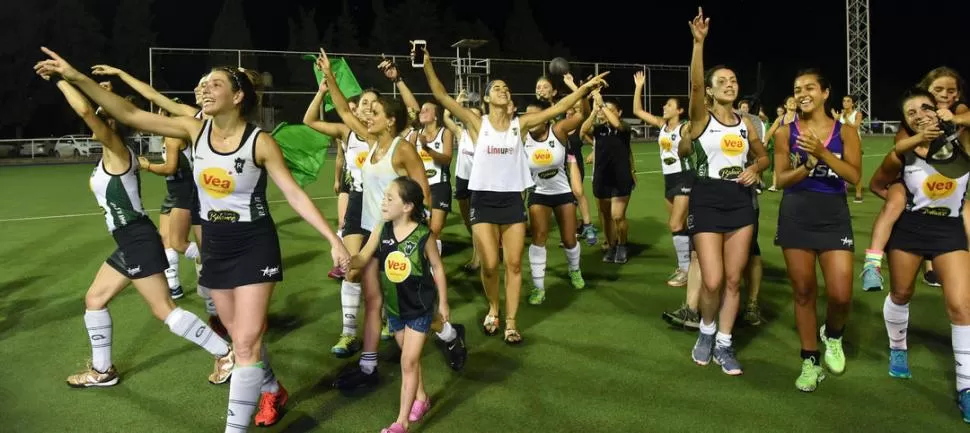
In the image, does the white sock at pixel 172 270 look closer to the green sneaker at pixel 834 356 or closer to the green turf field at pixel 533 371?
the green turf field at pixel 533 371

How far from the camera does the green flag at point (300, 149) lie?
496 centimetres

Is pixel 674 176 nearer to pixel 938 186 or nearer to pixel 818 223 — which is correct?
pixel 818 223

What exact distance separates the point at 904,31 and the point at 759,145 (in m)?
62.9

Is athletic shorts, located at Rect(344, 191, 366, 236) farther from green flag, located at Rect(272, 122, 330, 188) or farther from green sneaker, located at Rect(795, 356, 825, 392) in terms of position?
green sneaker, located at Rect(795, 356, 825, 392)

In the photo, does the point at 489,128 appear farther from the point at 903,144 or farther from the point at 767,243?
the point at 767,243

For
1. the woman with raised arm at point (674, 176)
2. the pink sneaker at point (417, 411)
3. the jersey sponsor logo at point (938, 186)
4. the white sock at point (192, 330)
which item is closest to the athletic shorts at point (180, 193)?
the white sock at point (192, 330)

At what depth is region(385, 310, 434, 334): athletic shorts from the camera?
4316mm

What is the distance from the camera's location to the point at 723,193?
5.17 metres

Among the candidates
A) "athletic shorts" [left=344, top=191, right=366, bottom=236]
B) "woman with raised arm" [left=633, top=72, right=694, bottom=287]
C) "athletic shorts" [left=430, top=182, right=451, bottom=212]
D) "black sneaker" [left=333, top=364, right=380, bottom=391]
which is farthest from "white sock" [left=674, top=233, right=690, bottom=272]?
"black sneaker" [left=333, top=364, right=380, bottom=391]

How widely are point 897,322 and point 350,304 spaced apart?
4.04m

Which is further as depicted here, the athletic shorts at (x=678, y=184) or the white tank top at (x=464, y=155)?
the white tank top at (x=464, y=155)

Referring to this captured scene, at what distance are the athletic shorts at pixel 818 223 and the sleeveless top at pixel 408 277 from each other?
2449 millimetres

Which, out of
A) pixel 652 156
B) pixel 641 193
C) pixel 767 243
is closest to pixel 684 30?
pixel 652 156

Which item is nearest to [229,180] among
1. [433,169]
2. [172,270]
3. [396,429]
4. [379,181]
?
[379,181]
